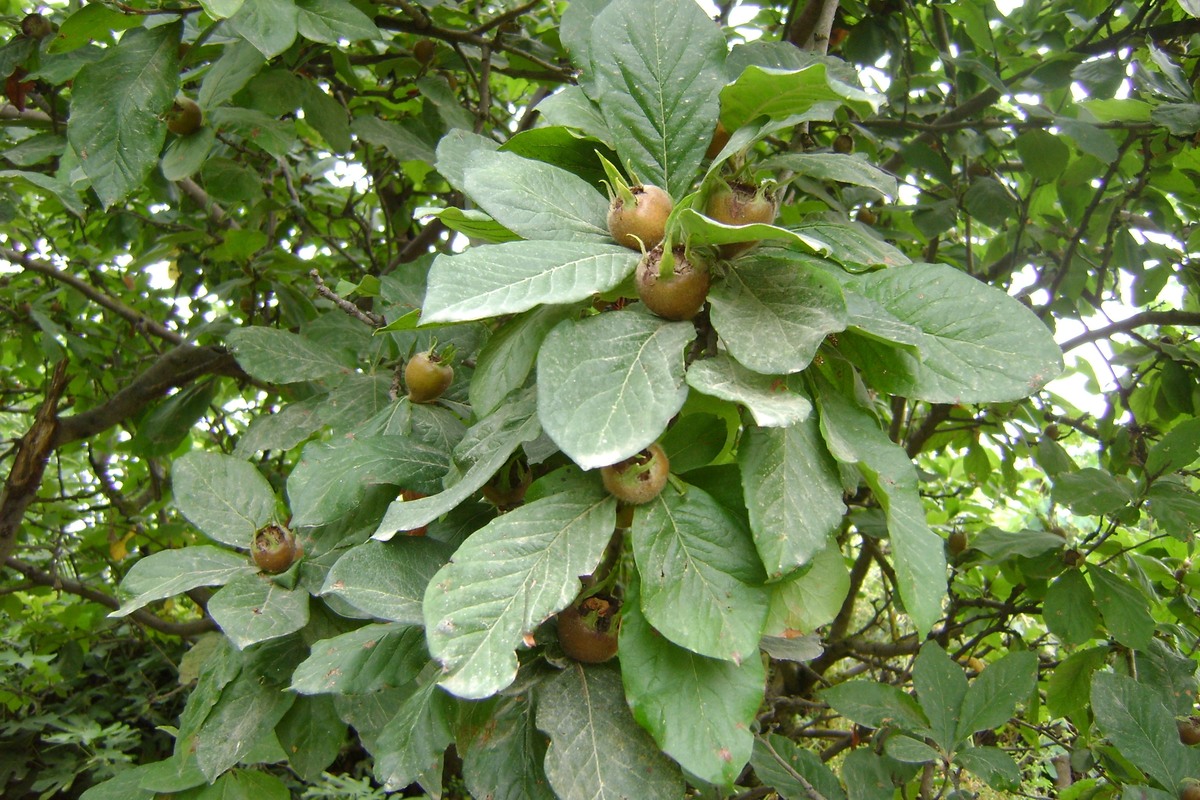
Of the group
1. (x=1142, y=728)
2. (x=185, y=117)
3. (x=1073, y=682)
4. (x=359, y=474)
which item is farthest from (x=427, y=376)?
(x=1073, y=682)

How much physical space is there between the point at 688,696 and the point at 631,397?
1.01 ft

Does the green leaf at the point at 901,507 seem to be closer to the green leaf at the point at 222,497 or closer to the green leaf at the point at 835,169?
the green leaf at the point at 835,169

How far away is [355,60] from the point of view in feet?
7.32

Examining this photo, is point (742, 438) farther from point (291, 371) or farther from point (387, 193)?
point (387, 193)

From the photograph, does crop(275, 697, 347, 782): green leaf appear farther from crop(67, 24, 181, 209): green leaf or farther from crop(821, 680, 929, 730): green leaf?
crop(821, 680, 929, 730): green leaf

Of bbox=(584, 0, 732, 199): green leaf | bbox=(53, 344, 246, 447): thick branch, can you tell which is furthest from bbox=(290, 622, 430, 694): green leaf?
bbox=(53, 344, 246, 447): thick branch

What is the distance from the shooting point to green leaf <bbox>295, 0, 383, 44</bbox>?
146cm

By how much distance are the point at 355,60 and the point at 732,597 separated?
6.47 ft

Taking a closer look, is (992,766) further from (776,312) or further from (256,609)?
(256,609)

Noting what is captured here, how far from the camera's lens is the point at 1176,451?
1861 mm

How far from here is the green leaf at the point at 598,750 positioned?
0.83 m

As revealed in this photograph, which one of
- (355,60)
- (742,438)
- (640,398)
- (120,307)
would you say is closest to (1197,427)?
(742,438)

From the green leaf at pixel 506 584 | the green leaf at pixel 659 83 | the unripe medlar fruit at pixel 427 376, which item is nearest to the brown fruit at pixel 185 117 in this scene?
the unripe medlar fruit at pixel 427 376

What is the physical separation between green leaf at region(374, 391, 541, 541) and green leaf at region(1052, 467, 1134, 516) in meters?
1.55
